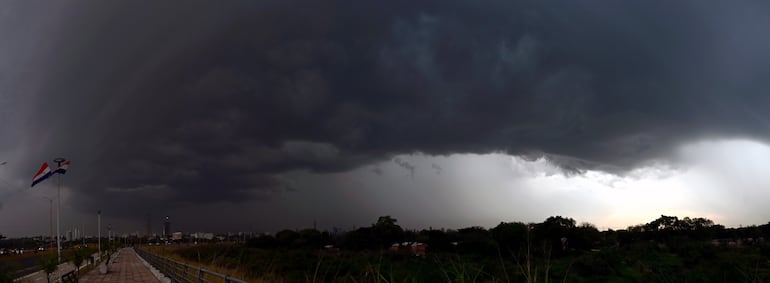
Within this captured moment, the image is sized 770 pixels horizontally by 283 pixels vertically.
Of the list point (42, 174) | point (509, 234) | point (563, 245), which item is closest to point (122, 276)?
point (42, 174)

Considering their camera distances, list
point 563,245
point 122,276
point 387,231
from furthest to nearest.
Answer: point 387,231 < point 563,245 < point 122,276

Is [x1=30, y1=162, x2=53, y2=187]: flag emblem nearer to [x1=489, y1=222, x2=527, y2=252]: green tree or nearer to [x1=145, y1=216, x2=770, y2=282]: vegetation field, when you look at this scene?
[x1=145, y1=216, x2=770, y2=282]: vegetation field

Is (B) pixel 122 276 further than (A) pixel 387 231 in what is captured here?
No

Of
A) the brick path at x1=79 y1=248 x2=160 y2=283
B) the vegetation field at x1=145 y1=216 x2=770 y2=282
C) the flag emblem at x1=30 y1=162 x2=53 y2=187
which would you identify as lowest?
the vegetation field at x1=145 y1=216 x2=770 y2=282

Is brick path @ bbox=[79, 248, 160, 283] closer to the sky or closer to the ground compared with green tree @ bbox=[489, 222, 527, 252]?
closer to the sky

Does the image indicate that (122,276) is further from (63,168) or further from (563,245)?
(563,245)

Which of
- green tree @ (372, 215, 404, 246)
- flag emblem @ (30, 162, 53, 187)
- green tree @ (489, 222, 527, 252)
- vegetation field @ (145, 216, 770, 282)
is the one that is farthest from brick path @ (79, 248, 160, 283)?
green tree @ (372, 215, 404, 246)

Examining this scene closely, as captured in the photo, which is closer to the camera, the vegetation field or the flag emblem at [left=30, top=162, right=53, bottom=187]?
the flag emblem at [left=30, top=162, right=53, bottom=187]

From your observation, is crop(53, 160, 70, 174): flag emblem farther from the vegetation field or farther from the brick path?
the vegetation field

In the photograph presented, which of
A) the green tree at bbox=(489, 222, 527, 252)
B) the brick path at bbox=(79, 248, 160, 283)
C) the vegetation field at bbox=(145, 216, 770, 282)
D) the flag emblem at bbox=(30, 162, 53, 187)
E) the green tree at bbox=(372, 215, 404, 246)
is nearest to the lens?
the brick path at bbox=(79, 248, 160, 283)

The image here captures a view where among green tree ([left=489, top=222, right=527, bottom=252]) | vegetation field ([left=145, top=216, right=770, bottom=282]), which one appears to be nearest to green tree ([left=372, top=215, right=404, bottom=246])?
vegetation field ([left=145, top=216, right=770, bottom=282])

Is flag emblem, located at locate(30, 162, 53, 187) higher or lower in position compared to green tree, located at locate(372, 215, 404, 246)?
higher

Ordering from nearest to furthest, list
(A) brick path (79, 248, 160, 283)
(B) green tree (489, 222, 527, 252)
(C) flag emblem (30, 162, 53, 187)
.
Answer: (A) brick path (79, 248, 160, 283) → (C) flag emblem (30, 162, 53, 187) → (B) green tree (489, 222, 527, 252)

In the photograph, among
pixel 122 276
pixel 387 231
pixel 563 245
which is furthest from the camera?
pixel 387 231
